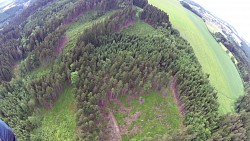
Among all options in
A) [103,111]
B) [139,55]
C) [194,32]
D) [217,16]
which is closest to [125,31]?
[139,55]

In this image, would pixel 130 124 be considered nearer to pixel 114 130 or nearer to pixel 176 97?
pixel 114 130

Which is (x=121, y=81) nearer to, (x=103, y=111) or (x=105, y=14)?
(x=103, y=111)

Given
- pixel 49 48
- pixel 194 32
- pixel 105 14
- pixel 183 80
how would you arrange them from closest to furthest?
1. pixel 183 80
2. pixel 49 48
3. pixel 105 14
4. pixel 194 32

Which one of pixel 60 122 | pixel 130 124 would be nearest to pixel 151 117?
pixel 130 124

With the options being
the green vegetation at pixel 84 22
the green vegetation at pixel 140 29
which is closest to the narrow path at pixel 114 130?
the green vegetation at pixel 140 29

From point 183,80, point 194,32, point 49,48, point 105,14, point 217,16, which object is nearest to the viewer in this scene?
point 183,80

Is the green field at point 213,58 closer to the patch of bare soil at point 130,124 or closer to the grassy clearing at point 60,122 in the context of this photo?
the patch of bare soil at point 130,124
